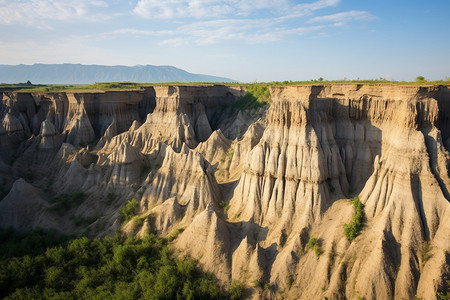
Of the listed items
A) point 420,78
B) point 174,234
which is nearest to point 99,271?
→ point 174,234

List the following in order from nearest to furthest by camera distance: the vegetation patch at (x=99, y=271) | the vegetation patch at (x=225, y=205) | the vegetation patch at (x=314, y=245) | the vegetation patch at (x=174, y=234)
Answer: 1. the vegetation patch at (x=99, y=271)
2. the vegetation patch at (x=314, y=245)
3. the vegetation patch at (x=174, y=234)
4. the vegetation patch at (x=225, y=205)

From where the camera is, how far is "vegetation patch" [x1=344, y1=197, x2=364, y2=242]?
843 inches

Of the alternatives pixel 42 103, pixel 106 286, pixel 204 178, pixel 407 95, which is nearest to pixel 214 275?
pixel 106 286

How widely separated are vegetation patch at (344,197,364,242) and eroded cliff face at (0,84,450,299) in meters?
0.36

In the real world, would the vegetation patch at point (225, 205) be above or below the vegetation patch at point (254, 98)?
below

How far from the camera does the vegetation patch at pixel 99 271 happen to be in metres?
20.7

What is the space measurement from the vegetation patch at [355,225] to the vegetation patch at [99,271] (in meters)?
10.4

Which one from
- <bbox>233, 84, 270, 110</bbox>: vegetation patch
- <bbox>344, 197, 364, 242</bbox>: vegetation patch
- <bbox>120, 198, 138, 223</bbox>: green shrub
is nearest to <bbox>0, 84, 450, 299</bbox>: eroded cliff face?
<bbox>344, 197, 364, 242</bbox>: vegetation patch

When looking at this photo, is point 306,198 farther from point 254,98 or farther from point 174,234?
point 254,98

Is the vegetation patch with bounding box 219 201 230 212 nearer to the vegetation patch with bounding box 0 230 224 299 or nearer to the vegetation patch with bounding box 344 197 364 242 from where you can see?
the vegetation patch with bounding box 0 230 224 299

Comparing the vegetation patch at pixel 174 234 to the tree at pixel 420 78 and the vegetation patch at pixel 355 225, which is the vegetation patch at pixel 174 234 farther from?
the tree at pixel 420 78

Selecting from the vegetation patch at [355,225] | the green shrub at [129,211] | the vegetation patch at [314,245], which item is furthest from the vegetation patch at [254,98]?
the vegetation patch at [314,245]

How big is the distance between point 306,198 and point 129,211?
58.6ft

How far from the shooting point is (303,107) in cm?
2523
